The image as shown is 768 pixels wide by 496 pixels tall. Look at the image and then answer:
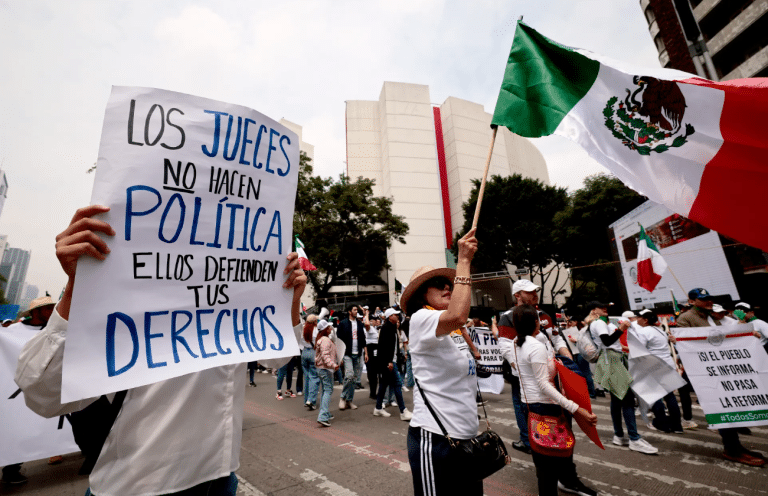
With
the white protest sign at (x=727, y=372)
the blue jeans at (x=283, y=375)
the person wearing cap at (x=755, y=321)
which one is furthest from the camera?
the blue jeans at (x=283, y=375)

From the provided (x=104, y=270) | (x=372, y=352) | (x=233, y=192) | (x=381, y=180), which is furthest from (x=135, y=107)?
(x=381, y=180)

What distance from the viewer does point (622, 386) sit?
5004mm

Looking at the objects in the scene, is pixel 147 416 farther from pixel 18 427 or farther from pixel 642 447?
pixel 642 447

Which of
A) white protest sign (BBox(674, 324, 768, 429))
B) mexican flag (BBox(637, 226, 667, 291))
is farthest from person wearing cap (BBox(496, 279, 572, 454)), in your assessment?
mexican flag (BBox(637, 226, 667, 291))

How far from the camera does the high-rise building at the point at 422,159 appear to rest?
39.4 m

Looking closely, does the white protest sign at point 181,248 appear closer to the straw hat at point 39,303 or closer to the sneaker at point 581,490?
the sneaker at point 581,490

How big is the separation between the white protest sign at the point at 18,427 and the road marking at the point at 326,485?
118 inches

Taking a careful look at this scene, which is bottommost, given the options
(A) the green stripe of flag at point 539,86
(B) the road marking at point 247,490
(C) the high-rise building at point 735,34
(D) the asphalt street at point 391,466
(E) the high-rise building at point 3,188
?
(D) the asphalt street at point 391,466

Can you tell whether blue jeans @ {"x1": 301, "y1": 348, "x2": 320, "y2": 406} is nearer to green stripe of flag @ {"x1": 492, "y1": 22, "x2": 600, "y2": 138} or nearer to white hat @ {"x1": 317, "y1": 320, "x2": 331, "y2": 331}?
white hat @ {"x1": 317, "y1": 320, "x2": 331, "y2": 331}

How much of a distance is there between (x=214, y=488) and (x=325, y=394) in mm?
5334

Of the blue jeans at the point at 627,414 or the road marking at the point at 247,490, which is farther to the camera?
the blue jeans at the point at 627,414

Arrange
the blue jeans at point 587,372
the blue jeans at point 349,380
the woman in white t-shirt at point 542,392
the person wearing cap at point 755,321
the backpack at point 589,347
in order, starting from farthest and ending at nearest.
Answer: the blue jeans at point 587,372 < the blue jeans at point 349,380 < the person wearing cap at point 755,321 < the backpack at point 589,347 < the woman in white t-shirt at point 542,392

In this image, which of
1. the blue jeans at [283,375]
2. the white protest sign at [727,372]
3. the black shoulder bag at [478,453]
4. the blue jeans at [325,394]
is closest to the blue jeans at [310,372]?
the blue jeans at [325,394]

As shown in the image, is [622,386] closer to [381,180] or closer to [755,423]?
[755,423]
